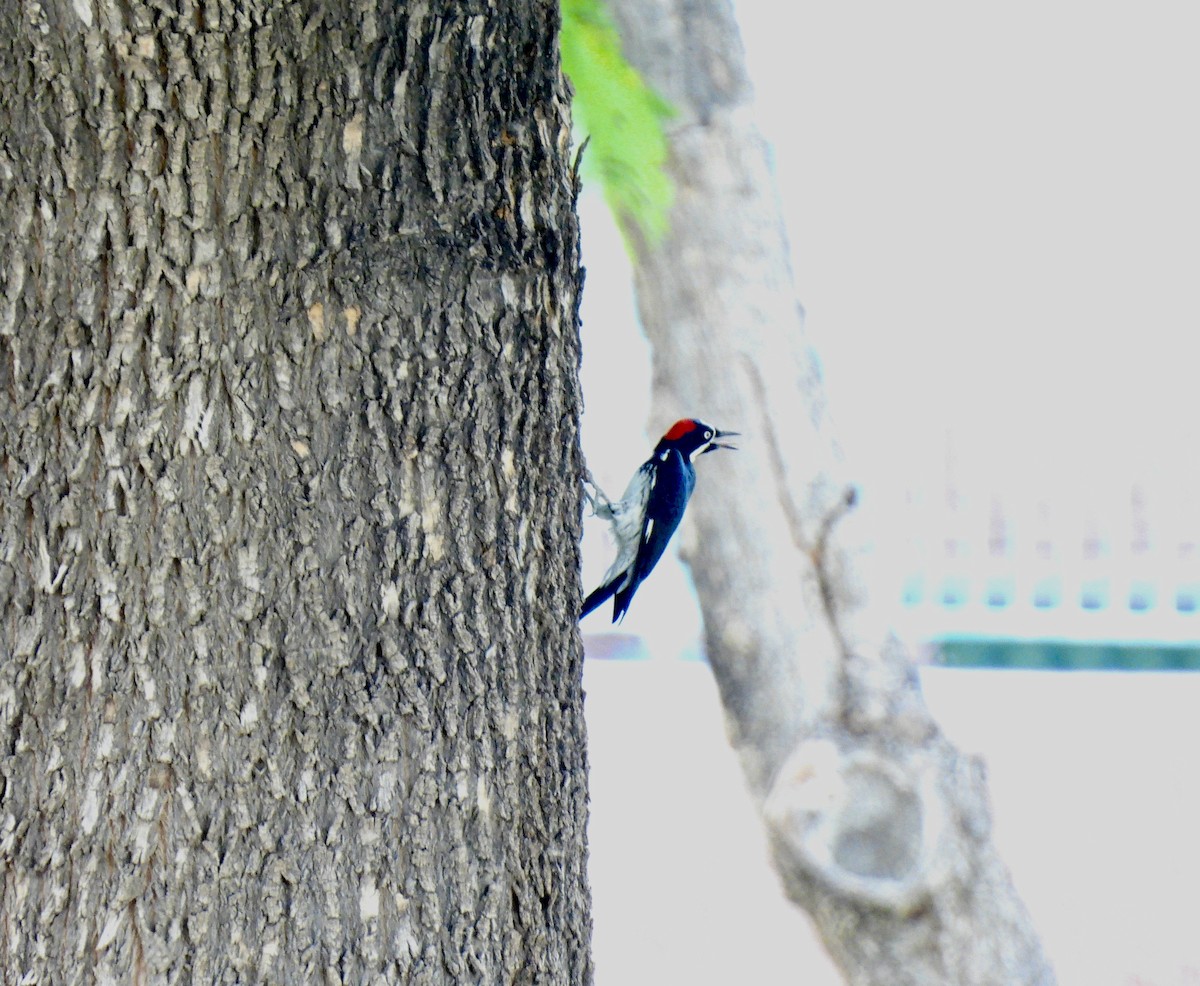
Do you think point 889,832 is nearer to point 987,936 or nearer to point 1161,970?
point 987,936

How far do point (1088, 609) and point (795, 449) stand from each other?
3.39 metres

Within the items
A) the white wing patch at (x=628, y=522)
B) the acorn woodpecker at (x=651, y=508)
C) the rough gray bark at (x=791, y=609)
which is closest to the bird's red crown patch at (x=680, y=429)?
the acorn woodpecker at (x=651, y=508)

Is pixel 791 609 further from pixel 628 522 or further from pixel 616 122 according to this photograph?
pixel 616 122

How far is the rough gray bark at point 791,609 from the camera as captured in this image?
3256mm

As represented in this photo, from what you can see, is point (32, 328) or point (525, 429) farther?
point (525, 429)

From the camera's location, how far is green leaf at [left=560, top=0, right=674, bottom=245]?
8.20 feet

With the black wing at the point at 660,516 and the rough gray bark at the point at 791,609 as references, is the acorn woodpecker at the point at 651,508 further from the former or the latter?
the rough gray bark at the point at 791,609

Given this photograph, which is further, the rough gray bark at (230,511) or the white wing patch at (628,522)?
the white wing patch at (628,522)

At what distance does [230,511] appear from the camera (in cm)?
119

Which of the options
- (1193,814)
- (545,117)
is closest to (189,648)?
(545,117)

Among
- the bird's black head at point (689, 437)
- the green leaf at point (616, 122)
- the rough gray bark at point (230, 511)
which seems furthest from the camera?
the bird's black head at point (689, 437)

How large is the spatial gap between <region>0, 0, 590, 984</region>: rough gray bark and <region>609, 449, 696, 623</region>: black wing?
1.61m

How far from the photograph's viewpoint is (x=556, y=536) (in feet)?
4.45

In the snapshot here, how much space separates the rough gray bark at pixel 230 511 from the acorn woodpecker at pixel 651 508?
160 cm
